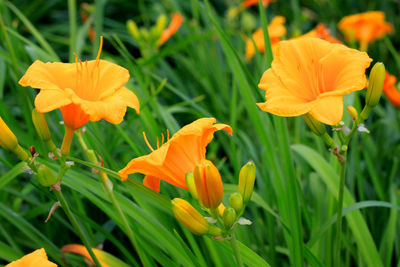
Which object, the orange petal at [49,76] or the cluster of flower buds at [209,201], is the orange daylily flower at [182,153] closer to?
the cluster of flower buds at [209,201]

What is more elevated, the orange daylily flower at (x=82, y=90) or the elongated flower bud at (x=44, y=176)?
the orange daylily flower at (x=82, y=90)

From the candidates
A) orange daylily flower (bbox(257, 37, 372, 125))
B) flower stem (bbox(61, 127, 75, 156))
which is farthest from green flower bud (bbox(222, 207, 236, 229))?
flower stem (bbox(61, 127, 75, 156))

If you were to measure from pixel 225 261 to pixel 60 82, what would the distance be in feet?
1.60

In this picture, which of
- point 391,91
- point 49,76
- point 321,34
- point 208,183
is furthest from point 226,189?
point 321,34

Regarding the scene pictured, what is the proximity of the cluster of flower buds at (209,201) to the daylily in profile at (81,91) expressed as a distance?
0.45 ft

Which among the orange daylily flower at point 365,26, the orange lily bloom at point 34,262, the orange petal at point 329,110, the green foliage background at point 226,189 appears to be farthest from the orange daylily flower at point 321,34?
the orange lily bloom at point 34,262

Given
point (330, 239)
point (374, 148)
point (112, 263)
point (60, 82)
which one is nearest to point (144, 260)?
point (112, 263)

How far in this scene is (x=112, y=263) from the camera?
0.96 meters

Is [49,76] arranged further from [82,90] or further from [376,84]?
[376,84]

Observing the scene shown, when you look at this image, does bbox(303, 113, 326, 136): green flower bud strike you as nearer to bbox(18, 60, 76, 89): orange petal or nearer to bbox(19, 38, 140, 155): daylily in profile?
bbox(19, 38, 140, 155): daylily in profile

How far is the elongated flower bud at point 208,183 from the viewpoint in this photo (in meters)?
0.64

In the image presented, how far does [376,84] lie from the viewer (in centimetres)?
77

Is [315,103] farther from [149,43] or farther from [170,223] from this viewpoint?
[149,43]

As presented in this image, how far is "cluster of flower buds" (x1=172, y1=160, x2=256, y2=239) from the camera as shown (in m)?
0.65
